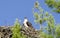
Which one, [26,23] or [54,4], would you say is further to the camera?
[26,23]

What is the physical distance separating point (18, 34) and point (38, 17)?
533cm

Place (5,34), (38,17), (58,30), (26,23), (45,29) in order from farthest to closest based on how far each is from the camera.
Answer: (26,23)
(5,34)
(38,17)
(45,29)
(58,30)

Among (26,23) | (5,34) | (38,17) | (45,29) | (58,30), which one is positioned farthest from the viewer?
(26,23)

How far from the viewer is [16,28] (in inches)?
622

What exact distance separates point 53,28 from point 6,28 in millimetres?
6753

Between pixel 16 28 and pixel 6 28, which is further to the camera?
pixel 6 28

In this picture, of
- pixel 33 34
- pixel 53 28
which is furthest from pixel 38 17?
pixel 53 28

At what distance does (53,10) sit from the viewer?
15.7 meters

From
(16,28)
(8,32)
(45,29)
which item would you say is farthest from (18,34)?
(8,32)

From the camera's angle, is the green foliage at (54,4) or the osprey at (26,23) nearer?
the green foliage at (54,4)

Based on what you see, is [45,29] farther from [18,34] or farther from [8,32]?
[8,32]

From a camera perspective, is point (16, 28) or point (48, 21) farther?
point (48, 21)

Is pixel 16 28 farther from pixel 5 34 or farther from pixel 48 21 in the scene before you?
pixel 5 34

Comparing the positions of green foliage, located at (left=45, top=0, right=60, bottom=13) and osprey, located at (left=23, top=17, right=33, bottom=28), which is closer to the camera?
green foliage, located at (left=45, top=0, right=60, bottom=13)
